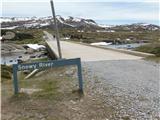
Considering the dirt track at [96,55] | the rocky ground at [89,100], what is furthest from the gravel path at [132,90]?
the dirt track at [96,55]

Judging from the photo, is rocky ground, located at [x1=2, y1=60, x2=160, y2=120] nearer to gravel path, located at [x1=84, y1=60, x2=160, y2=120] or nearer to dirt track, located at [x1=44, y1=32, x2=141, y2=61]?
gravel path, located at [x1=84, y1=60, x2=160, y2=120]

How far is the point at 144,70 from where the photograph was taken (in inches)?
677

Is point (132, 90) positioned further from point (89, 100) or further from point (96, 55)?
point (96, 55)

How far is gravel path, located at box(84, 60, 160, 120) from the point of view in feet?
29.5

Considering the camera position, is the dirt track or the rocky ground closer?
the rocky ground

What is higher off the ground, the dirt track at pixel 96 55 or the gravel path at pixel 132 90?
the gravel path at pixel 132 90

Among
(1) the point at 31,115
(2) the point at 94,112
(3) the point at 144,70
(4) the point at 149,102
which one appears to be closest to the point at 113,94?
(4) the point at 149,102

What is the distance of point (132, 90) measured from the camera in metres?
11.7

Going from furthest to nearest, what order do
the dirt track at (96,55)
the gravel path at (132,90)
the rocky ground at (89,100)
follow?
the dirt track at (96,55)
the gravel path at (132,90)
the rocky ground at (89,100)

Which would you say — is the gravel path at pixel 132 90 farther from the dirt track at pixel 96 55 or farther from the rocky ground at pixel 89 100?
the dirt track at pixel 96 55

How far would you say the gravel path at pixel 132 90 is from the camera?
898 cm

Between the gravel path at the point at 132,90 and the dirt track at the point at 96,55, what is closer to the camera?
the gravel path at the point at 132,90

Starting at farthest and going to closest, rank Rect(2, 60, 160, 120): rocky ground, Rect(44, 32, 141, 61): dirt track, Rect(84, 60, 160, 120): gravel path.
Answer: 1. Rect(44, 32, 141, 61): dirt track
2. Rect(84, 60, 160, 120): gravel path
3. Rect(2, 60, 160, 120): rocky ground

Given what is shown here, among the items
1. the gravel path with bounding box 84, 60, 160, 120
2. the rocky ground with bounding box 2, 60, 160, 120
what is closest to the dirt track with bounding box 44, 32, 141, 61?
the gravel path with bounding box 84, 60, 160, 120
